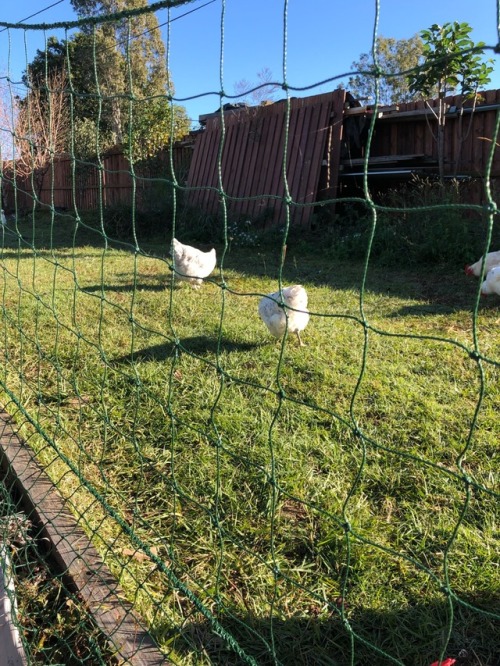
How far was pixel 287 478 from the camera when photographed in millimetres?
2029

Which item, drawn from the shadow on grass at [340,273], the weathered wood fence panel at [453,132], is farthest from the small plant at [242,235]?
the weathered wood fence panel at [453,132]

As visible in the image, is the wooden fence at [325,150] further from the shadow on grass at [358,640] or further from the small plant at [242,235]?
the shadow on grass at [358,640]

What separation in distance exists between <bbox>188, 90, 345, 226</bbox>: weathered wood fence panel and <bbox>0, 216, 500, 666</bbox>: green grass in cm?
481

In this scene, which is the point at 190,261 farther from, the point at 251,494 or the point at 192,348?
the point at 251,494

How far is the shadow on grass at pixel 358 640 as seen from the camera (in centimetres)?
140

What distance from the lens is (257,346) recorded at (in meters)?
3.35

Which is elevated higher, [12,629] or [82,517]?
[82,517]

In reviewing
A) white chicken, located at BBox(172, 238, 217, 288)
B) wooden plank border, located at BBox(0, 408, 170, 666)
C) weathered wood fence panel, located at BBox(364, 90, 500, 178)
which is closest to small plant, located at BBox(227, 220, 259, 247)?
weathered wood fence panel, located at BBox(364, 90, 500, 178)

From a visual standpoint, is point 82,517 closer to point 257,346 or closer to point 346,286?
point 257,346

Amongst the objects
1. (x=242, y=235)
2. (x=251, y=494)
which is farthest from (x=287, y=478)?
(x=242, y=235)

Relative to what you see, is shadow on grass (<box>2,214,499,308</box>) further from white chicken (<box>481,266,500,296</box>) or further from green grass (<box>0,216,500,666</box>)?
green grass (<box>0,216,500,666</box>)

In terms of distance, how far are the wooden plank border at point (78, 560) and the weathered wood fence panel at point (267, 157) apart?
596cm

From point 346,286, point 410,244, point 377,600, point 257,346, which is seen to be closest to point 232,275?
point 346,286

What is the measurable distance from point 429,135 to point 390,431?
21.9ft
